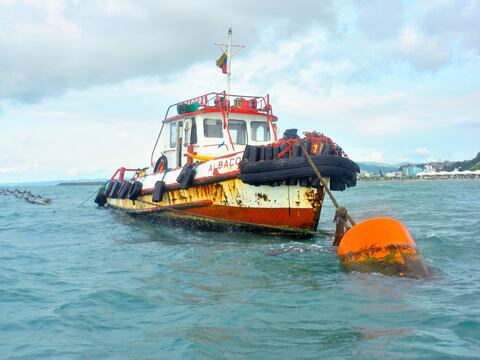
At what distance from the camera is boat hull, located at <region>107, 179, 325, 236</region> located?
9953 mm

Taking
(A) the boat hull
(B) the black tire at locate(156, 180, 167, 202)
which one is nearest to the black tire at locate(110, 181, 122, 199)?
(B) the black tire at locate(156, 180, 167, 202)

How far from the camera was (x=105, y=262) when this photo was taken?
26.3 feet

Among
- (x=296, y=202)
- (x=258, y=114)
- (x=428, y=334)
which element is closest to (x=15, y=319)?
(x=428, y=334)

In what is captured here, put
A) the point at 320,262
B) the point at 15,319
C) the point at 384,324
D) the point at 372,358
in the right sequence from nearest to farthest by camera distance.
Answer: the point at 372,358
the point at 384,324
the point at 15,319
the point at 320,262

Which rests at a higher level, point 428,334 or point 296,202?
point 296,202

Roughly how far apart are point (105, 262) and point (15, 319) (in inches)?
121

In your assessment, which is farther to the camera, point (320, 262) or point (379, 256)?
point (320, 262)

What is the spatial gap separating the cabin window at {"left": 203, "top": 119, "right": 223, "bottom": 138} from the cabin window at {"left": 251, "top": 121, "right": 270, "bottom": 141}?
91 cm

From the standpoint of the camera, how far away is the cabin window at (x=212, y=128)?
12.5 meters

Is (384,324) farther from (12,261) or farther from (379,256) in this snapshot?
(12,261)

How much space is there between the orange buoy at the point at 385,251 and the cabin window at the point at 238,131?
6655mm

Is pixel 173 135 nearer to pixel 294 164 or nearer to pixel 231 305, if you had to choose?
pixel 294 164

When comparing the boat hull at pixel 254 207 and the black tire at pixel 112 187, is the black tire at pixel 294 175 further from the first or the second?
the black tire at pixel 112 187

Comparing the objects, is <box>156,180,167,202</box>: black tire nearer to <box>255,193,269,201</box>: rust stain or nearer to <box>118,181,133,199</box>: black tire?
<box>118,181,133,199</box>: black tire
